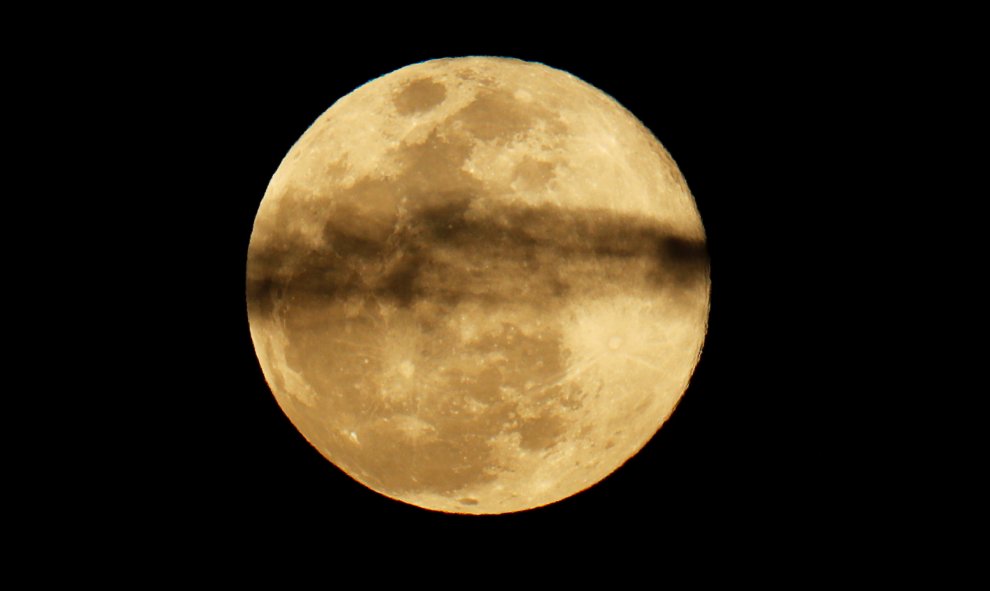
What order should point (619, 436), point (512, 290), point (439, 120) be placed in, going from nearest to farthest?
1. point (512, 290)
2. point (439, 120)
3. point (619, 436)

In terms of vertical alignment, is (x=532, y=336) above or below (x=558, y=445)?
above

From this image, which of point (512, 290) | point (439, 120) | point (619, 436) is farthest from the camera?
point (619, 436)

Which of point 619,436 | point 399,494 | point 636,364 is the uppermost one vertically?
point 636,364

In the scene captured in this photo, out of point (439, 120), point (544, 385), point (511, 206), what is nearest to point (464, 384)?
point (544, 385)

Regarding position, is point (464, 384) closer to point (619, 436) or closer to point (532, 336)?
point (532, 336)

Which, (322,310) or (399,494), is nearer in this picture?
(322,310)

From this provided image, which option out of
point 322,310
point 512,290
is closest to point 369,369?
point 322,310
